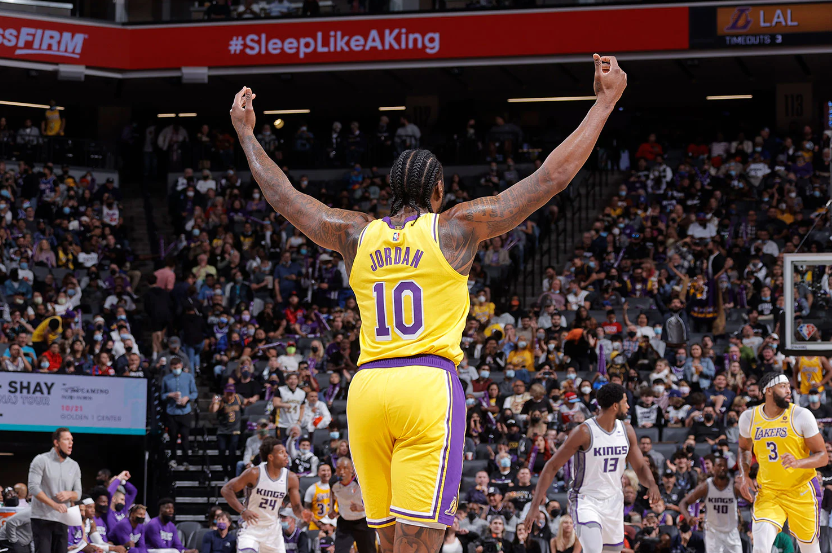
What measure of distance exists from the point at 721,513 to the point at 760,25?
12.5m

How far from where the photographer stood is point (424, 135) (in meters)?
28.0

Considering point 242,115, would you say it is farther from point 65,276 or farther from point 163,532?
point 65,276

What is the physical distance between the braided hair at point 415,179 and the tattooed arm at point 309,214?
180 millimetres

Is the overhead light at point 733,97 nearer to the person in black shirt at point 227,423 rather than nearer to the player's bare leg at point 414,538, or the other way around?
the person in black shirt at point 227,423

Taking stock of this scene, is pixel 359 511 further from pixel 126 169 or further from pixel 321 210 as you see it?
pixel 126 169

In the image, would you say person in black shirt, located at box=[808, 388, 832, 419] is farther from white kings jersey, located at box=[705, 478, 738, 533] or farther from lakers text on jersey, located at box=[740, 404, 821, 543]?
lakers text on jersey, located at box=[740, 404, 821, 543]

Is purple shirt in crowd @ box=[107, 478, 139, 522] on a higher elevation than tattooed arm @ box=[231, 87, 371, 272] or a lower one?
lower

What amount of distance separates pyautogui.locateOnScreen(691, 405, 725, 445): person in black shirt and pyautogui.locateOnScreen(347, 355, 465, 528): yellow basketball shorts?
13.2m

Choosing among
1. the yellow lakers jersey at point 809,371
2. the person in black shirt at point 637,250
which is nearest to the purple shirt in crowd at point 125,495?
the yellow lakers jersey at point 809,371

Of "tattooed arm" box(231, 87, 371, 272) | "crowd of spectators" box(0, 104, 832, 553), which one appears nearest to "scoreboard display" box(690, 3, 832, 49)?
"crowd of spectators" box(0, 104, 832, 553)

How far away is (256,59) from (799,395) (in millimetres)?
14185

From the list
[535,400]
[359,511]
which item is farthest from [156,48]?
[359,511]

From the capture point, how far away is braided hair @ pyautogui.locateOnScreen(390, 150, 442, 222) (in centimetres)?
433

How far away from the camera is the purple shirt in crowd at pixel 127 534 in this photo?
48.7ft
